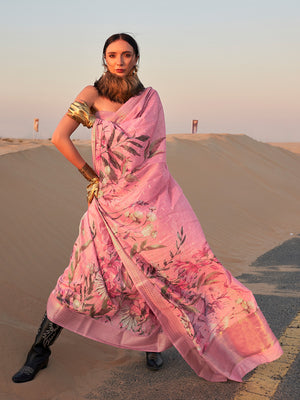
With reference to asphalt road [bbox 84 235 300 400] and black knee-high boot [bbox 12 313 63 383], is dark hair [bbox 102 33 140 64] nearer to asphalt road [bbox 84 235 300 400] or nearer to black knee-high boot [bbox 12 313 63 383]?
black knee-high boot [bbox 12 313 63 383]

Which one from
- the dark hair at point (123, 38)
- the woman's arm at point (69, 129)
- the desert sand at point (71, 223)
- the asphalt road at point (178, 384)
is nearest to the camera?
the asphalt road at point (178, 384)

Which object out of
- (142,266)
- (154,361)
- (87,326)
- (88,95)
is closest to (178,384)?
(154,361)

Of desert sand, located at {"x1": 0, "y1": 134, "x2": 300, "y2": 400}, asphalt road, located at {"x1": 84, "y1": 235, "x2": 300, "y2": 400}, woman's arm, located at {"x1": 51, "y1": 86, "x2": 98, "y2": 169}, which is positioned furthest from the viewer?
desert sand, located at {"x1": 0, "y1": 134, "x2": 300, "y2": 400}

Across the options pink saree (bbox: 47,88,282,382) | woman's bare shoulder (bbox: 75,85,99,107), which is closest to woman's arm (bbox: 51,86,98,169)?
woman's bare shoulder (bbox: 75,85,99,107)

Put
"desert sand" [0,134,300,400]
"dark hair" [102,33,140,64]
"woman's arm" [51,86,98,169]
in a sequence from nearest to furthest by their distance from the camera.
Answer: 1. "woman's arm" [51,86,98,169]
2. "dark hair" [102,33,140,64]
3. "desert sand" [0,134,300,400]

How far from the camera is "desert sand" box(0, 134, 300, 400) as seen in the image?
3311mm

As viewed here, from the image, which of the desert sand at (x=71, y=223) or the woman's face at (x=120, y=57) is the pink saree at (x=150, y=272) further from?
the desert sand at (x=71, y=223)

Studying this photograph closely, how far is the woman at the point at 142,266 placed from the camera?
116 inches

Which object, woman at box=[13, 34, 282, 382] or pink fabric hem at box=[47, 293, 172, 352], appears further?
pink fabric hem at box=[47, 293, 172, 352]

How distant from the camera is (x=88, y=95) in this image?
3.09 metres

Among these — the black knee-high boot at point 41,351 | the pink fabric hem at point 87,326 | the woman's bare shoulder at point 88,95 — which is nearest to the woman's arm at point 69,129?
the woman's bare shoulder at point 88,95

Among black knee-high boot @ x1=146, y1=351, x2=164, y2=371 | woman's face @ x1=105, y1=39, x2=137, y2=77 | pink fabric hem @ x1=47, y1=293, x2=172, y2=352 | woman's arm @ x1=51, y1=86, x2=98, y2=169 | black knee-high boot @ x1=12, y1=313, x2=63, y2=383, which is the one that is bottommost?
black knee-high boot @ x1=146, y1=351, x2=164, y2=371

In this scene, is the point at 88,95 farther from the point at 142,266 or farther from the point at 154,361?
the point at 154,361

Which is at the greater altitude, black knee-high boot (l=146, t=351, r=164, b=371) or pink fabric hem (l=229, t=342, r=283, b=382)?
pink fabric hem (l=229, t=342, r=283, b=382)
